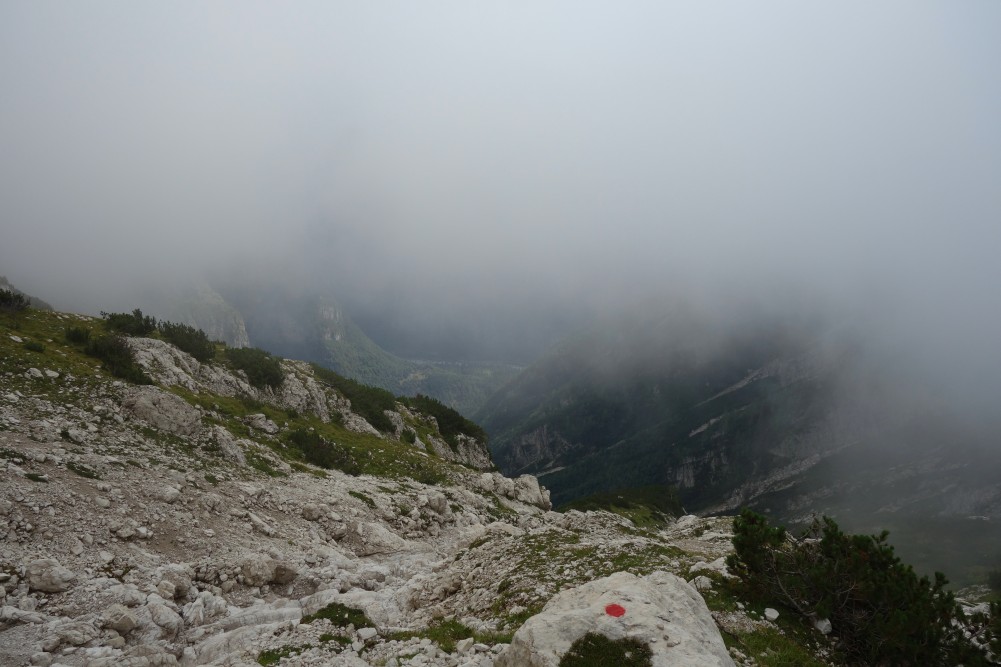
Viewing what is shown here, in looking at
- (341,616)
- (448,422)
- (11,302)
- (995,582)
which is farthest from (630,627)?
(995,582)

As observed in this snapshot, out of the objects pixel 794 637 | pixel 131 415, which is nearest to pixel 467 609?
pixel 794 637

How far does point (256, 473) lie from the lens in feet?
106

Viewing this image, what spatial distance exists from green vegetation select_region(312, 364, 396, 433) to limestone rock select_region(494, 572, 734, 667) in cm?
5769

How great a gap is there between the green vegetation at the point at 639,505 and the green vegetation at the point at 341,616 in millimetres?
98135

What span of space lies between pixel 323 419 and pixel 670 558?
151ft

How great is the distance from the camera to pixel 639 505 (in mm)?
140625

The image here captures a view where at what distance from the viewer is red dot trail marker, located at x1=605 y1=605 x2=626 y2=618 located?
1071cm

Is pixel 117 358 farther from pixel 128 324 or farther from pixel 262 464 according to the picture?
pixel 262 464

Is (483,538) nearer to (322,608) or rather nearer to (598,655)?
(322,608)

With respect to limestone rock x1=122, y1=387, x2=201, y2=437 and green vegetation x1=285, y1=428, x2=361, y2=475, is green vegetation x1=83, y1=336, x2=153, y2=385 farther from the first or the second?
green vegetation x1=285, y1=428, x2=361, y2=475

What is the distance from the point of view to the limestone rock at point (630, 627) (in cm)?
958

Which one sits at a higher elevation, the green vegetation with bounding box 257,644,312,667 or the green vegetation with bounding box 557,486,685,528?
the green vegetation with bounding box 557,486,685,528

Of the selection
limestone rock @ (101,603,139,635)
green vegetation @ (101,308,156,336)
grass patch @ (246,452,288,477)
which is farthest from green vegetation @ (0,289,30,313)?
limestone rock @ (101,603,139,635)

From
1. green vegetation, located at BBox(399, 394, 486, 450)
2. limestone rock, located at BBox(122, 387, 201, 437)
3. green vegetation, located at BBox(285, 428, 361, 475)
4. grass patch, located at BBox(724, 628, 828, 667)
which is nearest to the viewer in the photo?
grass patch, located at BBox(724, 628, 828, 667)
